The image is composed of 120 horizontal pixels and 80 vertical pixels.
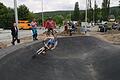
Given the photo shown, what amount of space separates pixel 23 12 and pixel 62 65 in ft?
243

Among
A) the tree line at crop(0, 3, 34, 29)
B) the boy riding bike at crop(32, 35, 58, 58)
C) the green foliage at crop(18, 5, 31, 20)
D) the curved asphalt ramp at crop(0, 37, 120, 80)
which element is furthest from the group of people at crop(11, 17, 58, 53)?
the green foliage at crop(18, 5, 31, 20)

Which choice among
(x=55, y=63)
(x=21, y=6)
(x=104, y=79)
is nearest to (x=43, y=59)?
(x=55, y=63)

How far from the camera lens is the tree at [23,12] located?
3404 inches

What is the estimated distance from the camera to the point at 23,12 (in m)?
87.1

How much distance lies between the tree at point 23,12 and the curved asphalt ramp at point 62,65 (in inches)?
2689

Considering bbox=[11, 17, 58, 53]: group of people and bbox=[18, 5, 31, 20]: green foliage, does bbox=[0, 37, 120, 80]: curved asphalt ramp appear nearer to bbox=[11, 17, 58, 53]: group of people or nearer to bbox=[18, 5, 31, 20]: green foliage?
bbox=[11, 17, 58, 53]: group of people

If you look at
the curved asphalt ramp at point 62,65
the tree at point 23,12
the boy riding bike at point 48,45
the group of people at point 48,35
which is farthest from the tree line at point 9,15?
the boy riding bike at point 48,45

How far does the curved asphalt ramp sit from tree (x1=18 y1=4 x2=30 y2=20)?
68.3 metres

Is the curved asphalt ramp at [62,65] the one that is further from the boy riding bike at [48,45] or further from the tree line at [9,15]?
the tree line at [9,15]

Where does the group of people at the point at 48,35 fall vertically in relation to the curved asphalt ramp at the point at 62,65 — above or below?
above

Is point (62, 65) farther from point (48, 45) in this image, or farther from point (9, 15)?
point (9, 15)

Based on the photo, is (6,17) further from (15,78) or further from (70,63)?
(15,78)

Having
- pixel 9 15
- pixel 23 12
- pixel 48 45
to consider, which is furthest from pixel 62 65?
pixel 23 12

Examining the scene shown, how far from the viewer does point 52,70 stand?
12.9 m
